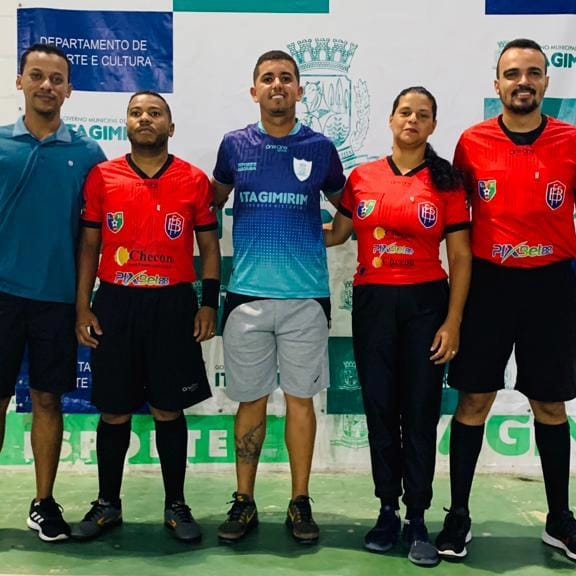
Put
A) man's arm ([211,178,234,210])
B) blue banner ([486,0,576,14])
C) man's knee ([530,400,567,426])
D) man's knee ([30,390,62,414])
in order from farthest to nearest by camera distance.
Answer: blue banner ([486,0,576,14]) → man's arm ([211,178,234,210]) → man's knee ([30,390,62,414]) → man's knee ([530,400,567,426])

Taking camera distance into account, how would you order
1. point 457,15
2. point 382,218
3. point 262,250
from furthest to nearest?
1. point 457,15
2. point 262,250
3. point 382,218

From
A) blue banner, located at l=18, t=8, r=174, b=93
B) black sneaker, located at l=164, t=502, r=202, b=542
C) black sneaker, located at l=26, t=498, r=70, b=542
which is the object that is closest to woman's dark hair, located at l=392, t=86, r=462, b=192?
blue banner, located at l=18, t=8, r=174, b=93

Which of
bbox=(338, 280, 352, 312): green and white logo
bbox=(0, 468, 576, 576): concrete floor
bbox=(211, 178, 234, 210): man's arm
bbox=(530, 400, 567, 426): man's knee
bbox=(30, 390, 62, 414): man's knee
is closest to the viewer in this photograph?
bbox=(0, 468, 576, 576): concrete floor

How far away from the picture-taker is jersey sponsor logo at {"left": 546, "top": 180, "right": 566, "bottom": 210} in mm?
2613

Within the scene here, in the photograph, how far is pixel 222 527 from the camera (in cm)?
284

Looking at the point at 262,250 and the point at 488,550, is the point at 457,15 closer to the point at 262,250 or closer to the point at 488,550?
Result: the point at 262,250

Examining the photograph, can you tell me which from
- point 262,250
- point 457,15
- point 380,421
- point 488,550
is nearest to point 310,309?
point 262,250

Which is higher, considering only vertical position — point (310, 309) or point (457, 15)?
point (457, 15)

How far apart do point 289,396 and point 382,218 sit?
75 cm

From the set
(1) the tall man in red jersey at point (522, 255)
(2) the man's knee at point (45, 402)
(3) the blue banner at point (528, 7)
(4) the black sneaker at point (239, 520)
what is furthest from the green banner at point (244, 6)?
(4) the black sneaker at point (239, 520)

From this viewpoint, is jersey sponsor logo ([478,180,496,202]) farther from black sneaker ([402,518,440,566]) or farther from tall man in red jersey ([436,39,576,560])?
black sneaker ([402,518,440,566])

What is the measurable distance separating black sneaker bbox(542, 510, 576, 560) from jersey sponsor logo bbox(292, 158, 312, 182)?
1.53 metres

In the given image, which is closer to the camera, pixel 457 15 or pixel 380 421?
pixel 380 421

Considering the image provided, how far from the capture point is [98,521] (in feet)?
9.38
